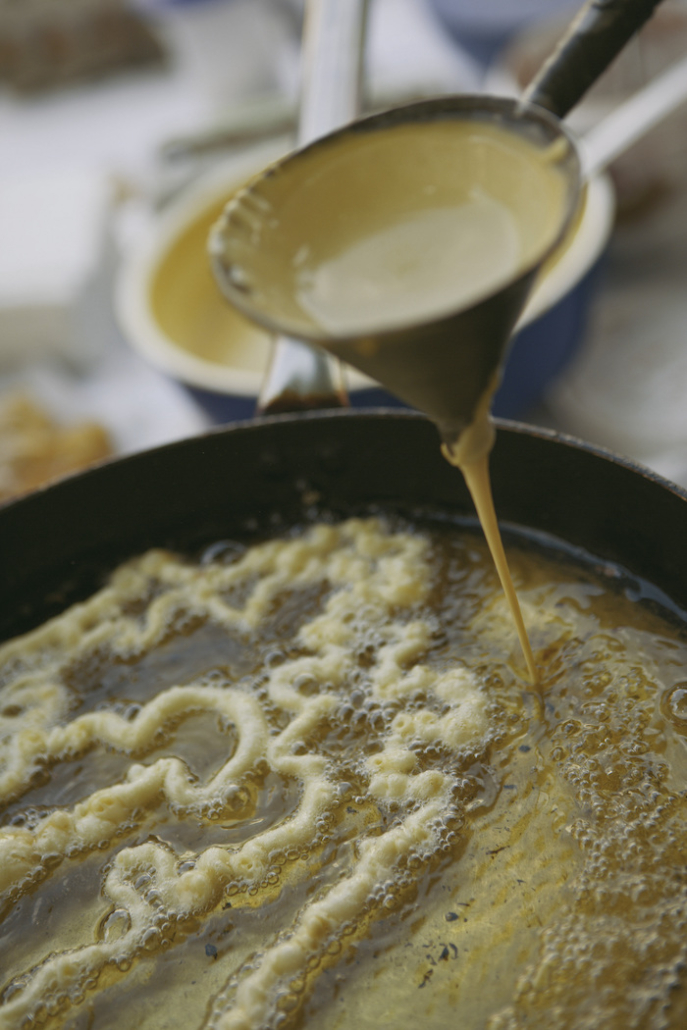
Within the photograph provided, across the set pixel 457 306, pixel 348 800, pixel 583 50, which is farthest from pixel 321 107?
pixel 348 800

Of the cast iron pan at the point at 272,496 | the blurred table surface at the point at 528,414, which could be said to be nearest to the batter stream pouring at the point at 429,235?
the cast iron pan at the point at 272,496

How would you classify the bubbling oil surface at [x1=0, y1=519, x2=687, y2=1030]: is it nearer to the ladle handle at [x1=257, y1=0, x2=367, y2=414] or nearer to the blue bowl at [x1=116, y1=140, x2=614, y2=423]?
the ladle handle at [x1=257, y1=0, x2=367, y2=414]

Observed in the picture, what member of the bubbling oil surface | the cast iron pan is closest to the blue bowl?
the cast iron pan

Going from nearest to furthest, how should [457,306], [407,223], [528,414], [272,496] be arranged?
[457,306] < [407,223] < [272,496] < [528,414]

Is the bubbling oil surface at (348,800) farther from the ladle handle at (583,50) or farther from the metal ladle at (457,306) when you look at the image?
the ladle handle at (583,50)

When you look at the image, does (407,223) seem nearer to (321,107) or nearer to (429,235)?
(429,235)

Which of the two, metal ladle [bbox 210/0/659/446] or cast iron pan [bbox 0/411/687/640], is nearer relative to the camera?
metal ladle [bbox 210/0/659/446]

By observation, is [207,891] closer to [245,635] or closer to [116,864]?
[116,864]
